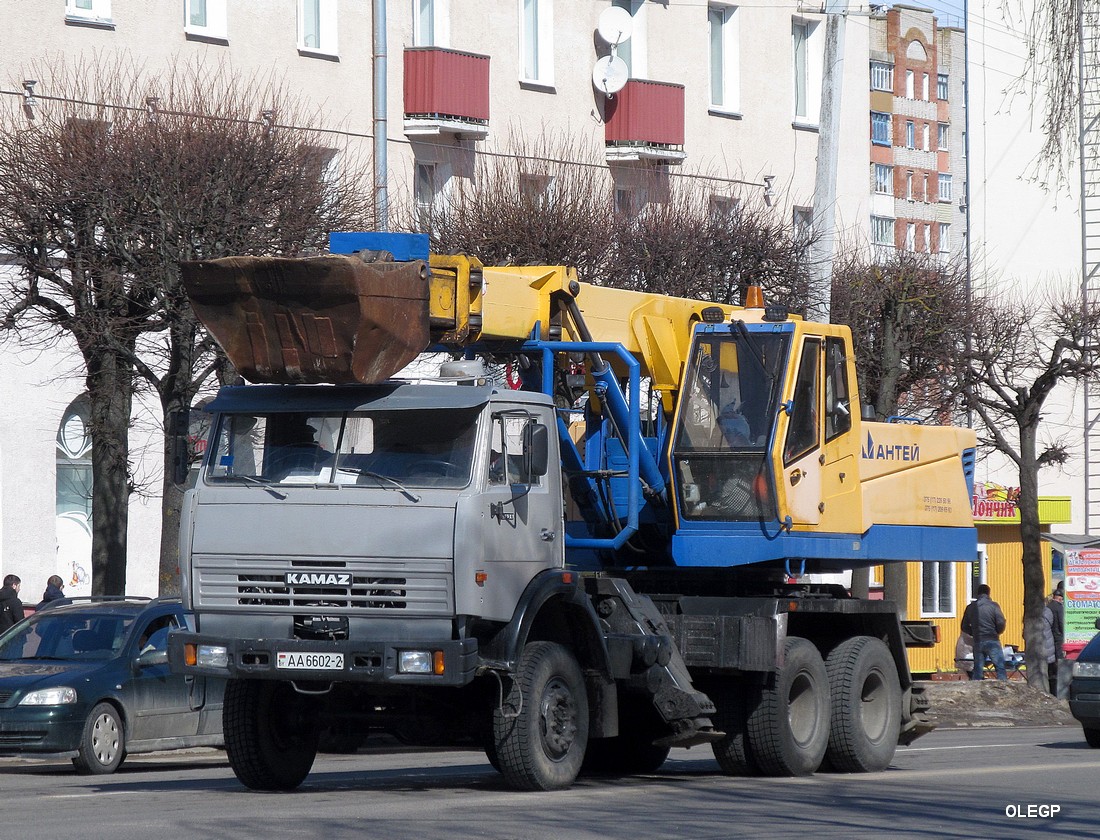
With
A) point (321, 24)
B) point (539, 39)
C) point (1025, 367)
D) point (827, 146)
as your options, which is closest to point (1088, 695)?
point (827, 146)

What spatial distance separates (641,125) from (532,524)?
901 inches

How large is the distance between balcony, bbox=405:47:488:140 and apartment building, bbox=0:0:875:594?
0.03m

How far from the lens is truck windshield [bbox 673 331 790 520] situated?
13.7 meters

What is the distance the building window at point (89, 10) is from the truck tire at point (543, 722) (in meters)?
17.4

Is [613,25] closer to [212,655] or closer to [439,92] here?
[439,92]

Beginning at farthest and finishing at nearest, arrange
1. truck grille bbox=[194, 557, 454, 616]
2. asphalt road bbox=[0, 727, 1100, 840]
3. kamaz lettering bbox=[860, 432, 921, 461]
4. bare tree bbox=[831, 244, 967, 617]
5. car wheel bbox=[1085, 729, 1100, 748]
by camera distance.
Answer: bare tree bbox=[831, 244, 967, 617]
car wheel bbox=[1085, 729, 1100, 748]
kamaz lettering bbox=[860, 432, 921, 461]
truck grille bbox=[194, 557, 454, 616]
asphalt road bbox=[0, 727, 1100, 840]

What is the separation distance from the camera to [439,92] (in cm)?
3077

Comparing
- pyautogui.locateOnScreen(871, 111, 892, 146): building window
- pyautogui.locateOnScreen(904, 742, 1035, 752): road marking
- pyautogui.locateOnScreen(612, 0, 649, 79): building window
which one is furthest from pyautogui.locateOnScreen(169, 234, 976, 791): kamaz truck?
pyautogui.locateOnScreen(871, 111, 892, 146): building window

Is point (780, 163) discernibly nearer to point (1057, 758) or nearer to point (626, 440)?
point (1057, 758)

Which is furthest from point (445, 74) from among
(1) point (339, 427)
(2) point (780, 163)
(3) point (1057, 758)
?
(1) point (339, 427)

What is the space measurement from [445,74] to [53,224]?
Answer: 12794mm

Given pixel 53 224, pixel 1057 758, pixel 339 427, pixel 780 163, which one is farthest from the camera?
pixel 780 163

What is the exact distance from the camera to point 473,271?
12.4m

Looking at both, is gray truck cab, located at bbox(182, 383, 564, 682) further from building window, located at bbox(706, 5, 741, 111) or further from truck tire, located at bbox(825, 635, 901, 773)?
building window, located at bbox(706, 5, 741, 111)
